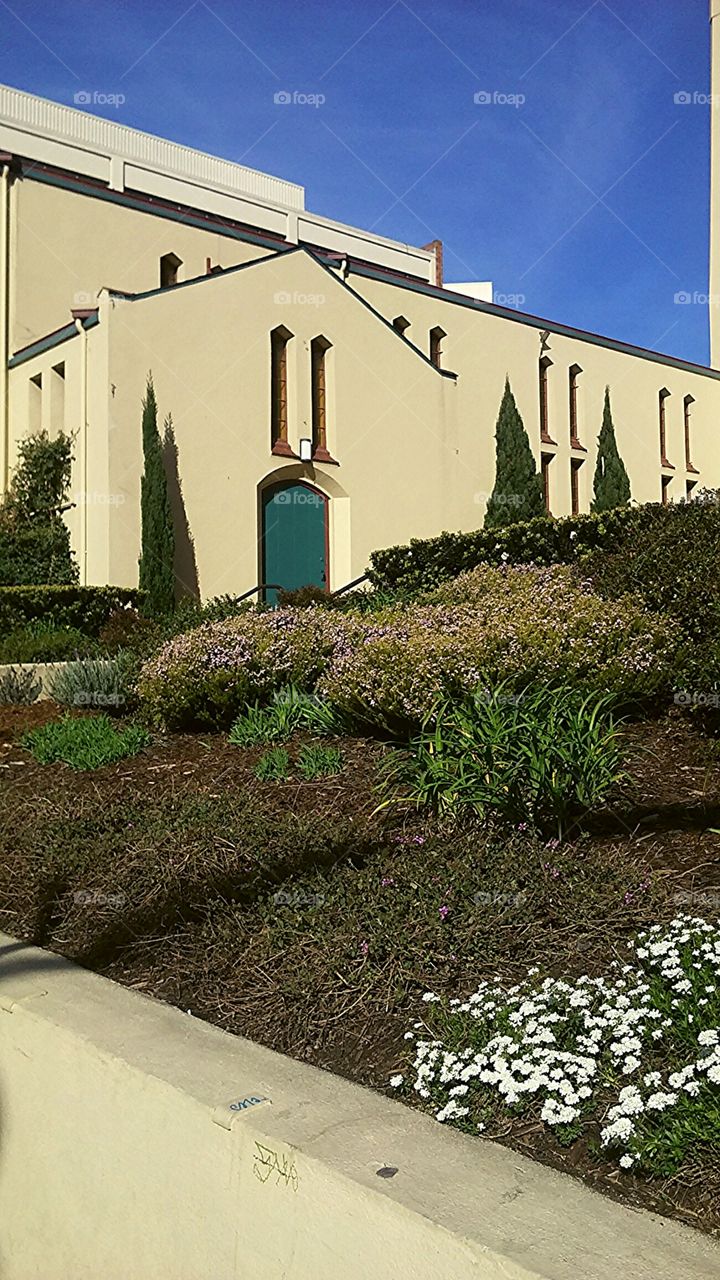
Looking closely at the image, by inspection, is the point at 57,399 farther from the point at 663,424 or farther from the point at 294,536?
the point at 663,424

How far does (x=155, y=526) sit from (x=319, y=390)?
498cm

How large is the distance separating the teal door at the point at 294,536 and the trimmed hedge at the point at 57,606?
420cm


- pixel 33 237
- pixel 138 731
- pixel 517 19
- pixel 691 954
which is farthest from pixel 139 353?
pixel 691 954

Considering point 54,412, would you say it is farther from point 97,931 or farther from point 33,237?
point 97,931

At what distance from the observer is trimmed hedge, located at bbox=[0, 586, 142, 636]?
45.7ft

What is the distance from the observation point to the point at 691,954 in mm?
3033

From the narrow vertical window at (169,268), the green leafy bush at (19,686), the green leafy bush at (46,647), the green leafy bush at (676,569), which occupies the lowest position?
the green leafy bush at (19,686)

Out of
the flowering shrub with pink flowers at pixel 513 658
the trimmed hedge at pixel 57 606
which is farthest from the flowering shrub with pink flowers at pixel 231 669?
the trimmed hedge at pixel 57 606

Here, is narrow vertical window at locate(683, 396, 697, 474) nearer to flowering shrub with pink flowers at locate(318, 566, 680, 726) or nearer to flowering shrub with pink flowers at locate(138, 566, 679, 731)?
flowering shrub with pink flowers at locate(138, 566, 679, 731)

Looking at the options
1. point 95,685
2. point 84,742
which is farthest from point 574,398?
point 84,742

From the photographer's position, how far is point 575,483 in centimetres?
2628

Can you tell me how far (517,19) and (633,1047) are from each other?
8.69m

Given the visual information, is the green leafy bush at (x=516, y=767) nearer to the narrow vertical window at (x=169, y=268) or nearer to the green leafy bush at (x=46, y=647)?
the green leafy bush at (x=46, y=647)

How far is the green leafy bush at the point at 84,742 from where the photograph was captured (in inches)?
265
